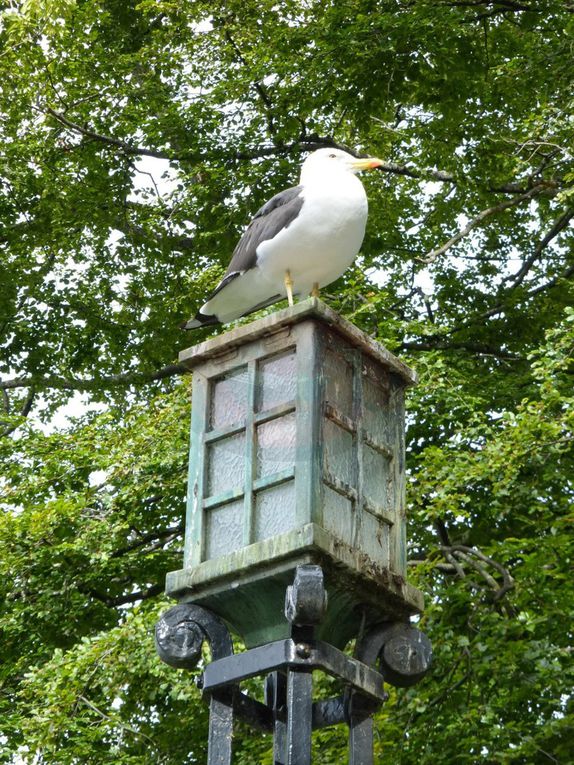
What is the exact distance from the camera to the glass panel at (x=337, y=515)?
16.9ft

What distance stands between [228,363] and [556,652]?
3483 mm

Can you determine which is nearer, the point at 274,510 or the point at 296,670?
the point at 296,670

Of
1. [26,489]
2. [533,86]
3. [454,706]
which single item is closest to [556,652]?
[454,706]

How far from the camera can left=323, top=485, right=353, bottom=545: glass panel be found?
5156mm

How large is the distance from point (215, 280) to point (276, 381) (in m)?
6.36

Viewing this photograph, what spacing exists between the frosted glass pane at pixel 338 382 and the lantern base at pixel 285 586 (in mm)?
603

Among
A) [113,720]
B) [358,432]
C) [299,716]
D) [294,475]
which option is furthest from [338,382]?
[113,720]

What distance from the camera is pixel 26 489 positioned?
1070 cm

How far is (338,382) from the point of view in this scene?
5496 mm

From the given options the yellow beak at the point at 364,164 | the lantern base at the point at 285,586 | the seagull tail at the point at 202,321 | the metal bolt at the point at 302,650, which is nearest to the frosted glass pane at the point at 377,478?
the lantern base at the point at 285,586

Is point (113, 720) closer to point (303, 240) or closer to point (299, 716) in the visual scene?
point (303, 240)

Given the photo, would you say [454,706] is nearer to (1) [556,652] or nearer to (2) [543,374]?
(1) [556,652]

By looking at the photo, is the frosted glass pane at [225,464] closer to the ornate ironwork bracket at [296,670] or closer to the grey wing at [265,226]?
the ornate ironwork bracket at [296,670]

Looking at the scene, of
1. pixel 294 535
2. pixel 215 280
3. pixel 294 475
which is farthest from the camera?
pixel 215 280
